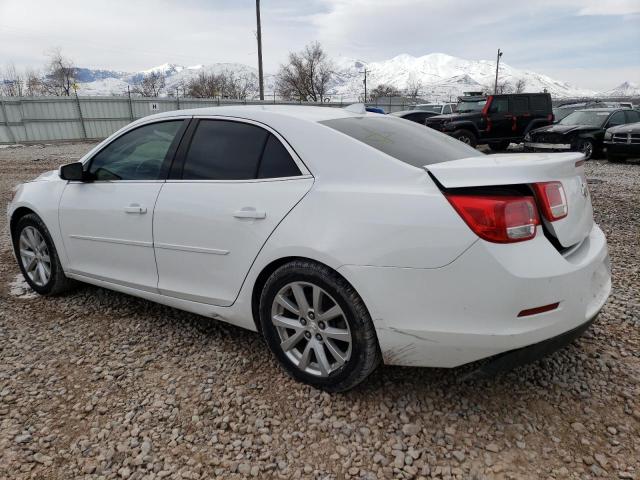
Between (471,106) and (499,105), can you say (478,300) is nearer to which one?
(499,105)

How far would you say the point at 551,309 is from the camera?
78.2 inches

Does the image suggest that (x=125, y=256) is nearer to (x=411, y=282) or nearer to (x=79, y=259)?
(x=79, y=259)

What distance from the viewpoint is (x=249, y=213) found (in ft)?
8.18

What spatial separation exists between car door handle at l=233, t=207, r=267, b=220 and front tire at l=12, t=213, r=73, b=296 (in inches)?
81.8

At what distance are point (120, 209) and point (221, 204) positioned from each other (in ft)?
3.06

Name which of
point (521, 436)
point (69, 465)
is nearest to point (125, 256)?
point (69, 465)

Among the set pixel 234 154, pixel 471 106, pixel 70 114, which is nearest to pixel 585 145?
pixel 471 106

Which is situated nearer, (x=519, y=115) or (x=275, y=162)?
(x=275, y=162)

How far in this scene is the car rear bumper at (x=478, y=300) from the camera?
6.29 ft

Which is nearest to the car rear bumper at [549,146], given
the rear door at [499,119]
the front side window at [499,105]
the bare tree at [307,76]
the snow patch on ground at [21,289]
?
the rear door at [499,119]

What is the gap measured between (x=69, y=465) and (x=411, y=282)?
175cm

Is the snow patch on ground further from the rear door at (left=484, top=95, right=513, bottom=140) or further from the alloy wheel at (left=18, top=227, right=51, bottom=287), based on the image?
the rear door at (left=484, top=95, right=513, bottom=140)

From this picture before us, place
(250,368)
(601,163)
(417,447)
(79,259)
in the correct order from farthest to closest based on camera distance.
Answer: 1. (601,163)
2. (79,259)
3. (250,368)
4. (417,447)

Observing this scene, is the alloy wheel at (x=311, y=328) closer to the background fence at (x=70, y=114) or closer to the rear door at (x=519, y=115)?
the rear door at (x=519, y=115)
